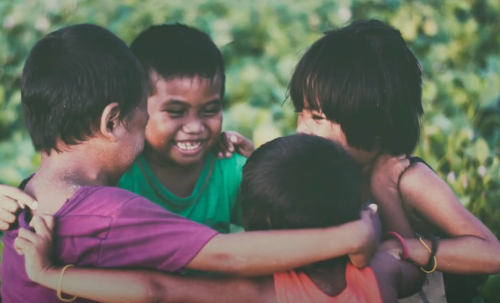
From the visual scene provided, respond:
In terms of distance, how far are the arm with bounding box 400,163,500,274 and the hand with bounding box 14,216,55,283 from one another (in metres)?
1.14

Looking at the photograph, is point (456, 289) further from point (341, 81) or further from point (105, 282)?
point (105, 282)

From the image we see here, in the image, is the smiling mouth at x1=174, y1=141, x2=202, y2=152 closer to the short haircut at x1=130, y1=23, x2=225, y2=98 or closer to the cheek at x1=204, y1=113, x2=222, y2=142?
the cheek at x1=204, y1=113, x2=222, y2=142

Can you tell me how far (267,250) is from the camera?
2199 mm

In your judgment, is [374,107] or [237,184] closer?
[374,107]

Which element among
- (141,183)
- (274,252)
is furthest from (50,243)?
(141,183)

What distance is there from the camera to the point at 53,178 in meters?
2.37

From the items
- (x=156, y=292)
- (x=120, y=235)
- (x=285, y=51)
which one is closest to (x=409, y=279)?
(x=156, y=292)

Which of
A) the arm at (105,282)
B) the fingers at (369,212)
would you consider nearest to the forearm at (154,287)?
the arm at (105,282)

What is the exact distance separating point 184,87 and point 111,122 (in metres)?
0.63

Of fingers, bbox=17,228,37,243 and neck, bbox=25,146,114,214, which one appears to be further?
neck, bbox=25,146,114,214

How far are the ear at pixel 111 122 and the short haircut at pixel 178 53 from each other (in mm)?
634

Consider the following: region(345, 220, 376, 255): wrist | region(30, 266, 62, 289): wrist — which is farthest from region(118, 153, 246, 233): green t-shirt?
region(345, 220, 376, 255): wrist

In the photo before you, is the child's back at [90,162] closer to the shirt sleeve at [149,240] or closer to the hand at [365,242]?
the shirt sleeve at [149,240]

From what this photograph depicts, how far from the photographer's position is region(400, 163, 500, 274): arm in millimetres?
2621
